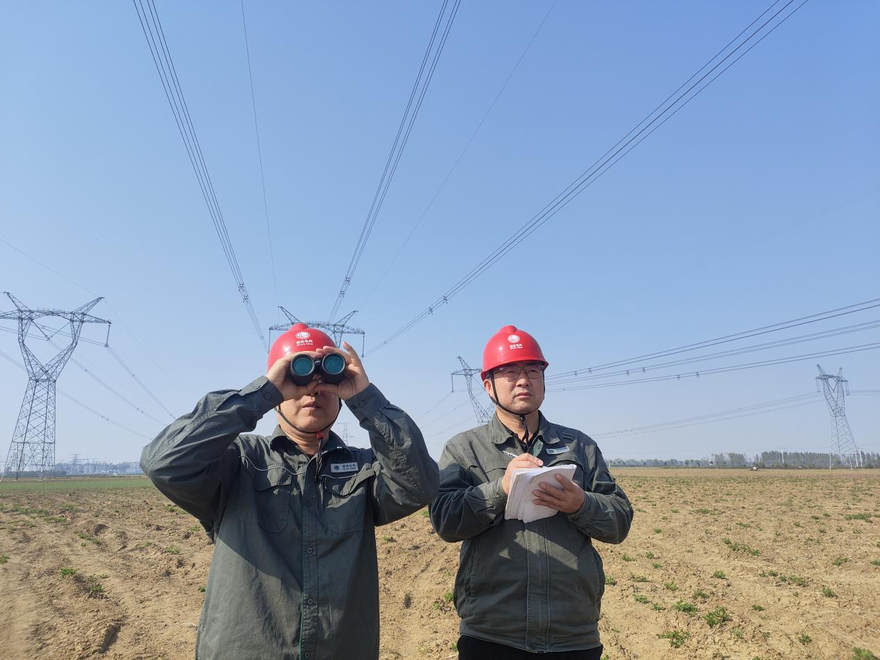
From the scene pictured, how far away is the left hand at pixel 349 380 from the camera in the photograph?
2842 mm

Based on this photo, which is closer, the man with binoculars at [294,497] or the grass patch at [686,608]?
the man with binoculars at [294,497]

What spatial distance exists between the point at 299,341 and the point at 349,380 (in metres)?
0.45

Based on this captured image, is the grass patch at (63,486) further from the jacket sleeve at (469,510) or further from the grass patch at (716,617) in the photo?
the jacket sleeve at (469,510)

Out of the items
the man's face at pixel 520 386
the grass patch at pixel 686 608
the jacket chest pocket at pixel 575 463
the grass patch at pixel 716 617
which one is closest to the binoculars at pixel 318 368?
the man's face at pixel 520 386

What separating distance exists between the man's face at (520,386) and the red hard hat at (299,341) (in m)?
1.29

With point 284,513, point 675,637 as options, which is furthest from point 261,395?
point 675,637

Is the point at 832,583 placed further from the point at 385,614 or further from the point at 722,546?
the point at 385,614

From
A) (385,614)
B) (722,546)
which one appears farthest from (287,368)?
(722,546)

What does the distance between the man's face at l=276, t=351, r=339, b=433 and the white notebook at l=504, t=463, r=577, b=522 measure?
106 centimetres

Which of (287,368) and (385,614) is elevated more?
(287,368)

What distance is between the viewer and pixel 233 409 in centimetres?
256

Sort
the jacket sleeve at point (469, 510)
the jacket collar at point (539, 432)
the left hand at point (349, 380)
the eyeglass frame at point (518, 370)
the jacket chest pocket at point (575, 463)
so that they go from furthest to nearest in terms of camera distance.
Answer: the eyeglass frame at point (518, 370) → the jacket collar at point (539, 432) → the jacket chest pocket at point (575, 463) → the jacket sleeve at point (469, 510) → the left hand at point (349, 380)

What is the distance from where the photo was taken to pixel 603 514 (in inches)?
128

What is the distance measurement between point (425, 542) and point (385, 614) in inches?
216
